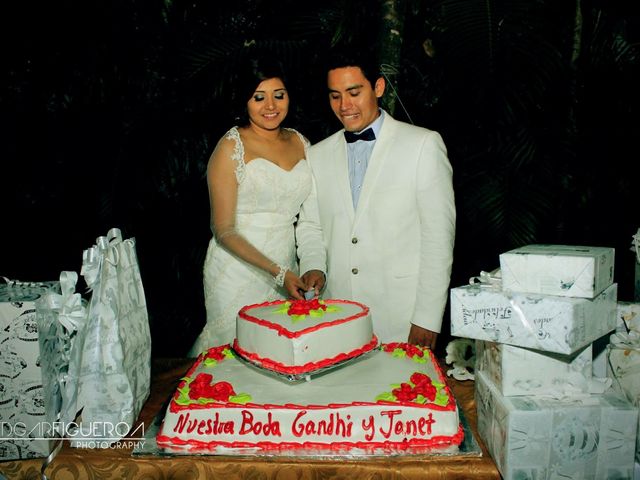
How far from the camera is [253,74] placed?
2600 mm

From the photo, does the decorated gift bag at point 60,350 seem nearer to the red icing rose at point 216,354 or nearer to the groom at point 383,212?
the red icing rose at point 216,354

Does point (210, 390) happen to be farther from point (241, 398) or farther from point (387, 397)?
point (387, 397)

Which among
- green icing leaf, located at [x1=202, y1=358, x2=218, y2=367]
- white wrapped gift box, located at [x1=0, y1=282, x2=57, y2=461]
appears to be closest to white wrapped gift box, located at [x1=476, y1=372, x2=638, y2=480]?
green icing leaf, located at [x1=202, y1=358, x2=218, y2=367]

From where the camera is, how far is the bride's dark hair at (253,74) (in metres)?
2.60

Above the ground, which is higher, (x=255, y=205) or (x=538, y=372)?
(x=255, y=205)

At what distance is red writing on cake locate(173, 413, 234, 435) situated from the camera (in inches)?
61.1

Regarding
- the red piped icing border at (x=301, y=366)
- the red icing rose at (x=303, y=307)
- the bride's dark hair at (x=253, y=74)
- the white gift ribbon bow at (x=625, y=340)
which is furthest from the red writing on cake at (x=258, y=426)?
the bride's dark hair at (x=253, y=74)

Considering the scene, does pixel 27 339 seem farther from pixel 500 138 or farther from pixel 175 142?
pixel 500 138

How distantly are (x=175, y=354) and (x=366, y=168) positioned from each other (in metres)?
2.43

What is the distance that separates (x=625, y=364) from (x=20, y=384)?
73.4 inches

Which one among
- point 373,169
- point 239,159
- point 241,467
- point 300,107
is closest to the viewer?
point 241,467

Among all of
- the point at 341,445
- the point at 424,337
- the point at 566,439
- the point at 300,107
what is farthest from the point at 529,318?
the point at 300,107

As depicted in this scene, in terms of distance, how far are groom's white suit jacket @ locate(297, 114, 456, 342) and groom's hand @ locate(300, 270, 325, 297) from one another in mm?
100

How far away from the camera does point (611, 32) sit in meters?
3.71
